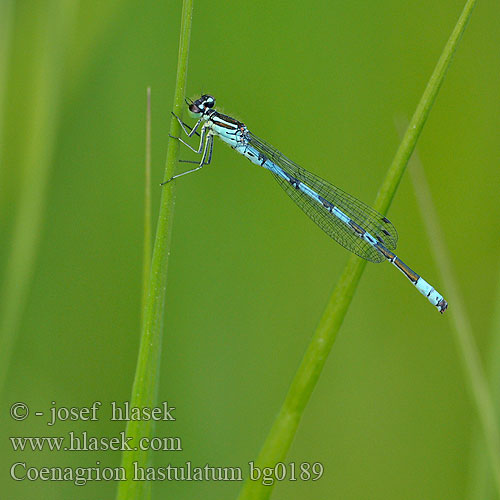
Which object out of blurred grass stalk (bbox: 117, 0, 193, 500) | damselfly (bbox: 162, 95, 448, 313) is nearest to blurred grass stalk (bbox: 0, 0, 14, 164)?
damselfly (bbox: 162, 95, 448, 313)

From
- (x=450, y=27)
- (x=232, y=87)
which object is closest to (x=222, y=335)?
(x=232, y=87)

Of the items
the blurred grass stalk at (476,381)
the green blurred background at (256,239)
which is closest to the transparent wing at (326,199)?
the green blurred background at (256,239)

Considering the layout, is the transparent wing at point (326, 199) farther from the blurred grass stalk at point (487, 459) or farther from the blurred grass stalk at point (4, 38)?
the blurred grass stalk at point (4, 38)

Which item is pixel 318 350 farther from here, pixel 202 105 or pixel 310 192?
pixel 310 192

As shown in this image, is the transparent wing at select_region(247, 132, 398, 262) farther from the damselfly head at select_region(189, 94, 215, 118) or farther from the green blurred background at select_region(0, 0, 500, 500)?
the damselfly head at select_region(189, 94, 215, 118)

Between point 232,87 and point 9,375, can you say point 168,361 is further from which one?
point 232,87
